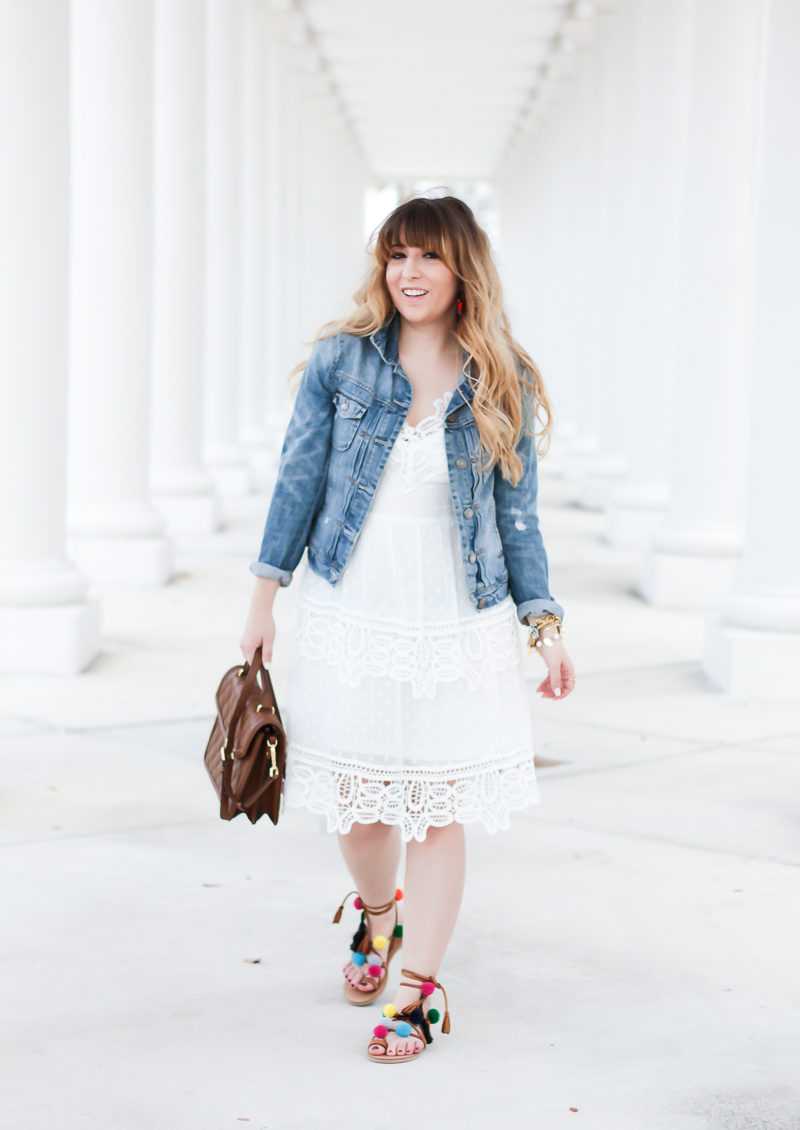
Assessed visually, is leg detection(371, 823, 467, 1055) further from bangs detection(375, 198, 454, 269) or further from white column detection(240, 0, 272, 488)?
white column detection(240, 0, 272, 488)

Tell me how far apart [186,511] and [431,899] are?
1628 cm

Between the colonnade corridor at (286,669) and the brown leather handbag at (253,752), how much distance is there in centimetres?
78

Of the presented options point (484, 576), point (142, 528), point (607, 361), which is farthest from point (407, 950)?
point (607, 361)

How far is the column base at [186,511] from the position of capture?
20750 millimetres

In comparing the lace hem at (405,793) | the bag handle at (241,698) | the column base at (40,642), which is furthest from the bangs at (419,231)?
the column base at (40,642)

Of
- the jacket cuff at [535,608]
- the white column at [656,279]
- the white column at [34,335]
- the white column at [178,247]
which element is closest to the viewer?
the jacket cuff at [535,608]

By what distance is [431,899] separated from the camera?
4.90 meters

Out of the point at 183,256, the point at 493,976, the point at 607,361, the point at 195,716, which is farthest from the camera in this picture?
the point at 607,361

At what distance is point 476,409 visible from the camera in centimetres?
484

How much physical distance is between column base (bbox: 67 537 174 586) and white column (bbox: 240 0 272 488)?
48.6 feet

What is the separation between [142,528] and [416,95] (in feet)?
119

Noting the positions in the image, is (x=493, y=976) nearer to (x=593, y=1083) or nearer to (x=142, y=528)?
(x=593, y=1083)

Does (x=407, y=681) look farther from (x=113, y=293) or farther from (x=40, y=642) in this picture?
(x=113, y=293)

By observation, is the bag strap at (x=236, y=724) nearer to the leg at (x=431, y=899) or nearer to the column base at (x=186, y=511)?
the leg at (x=431, y=899)
